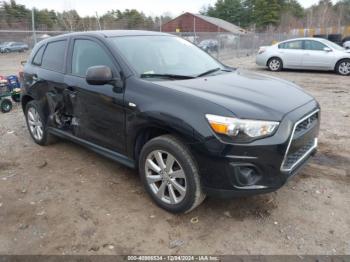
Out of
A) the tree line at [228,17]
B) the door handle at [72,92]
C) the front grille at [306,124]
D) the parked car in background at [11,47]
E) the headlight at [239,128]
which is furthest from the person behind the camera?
the parked car in background at [11,47]

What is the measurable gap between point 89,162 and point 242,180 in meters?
2.54

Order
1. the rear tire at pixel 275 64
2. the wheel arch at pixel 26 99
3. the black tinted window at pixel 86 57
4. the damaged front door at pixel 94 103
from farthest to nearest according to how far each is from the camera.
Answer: the rear tire at pixel 275 64
the wheel arch at pixel 26 99
the black tinted window at pixel 86 57
the damaged front door at pixel 94 103

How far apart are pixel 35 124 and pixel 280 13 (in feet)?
225

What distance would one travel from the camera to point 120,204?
12.0 feet

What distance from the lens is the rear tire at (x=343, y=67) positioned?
508 inches

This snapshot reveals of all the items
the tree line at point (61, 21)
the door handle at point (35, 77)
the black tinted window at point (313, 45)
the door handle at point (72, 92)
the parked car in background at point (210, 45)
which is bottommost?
the door handle at point (72, 92)

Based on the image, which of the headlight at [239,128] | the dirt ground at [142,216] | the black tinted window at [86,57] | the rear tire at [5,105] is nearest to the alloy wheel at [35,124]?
the dirt ground at [142,216]

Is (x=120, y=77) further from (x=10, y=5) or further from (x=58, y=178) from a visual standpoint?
(x=10, y=5)

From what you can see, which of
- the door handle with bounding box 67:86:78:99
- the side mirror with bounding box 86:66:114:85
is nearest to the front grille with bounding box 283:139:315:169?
the side mirror with bounding box 86:66:114:85

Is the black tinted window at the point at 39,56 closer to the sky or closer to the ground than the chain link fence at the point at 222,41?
closer to the ground

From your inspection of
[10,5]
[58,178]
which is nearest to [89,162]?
[58,178]

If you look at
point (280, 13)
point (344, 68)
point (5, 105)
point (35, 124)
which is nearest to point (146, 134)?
point (35, 124)

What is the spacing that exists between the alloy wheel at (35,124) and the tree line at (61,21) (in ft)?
51.3

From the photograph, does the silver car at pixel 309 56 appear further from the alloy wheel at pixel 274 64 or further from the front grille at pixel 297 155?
the front grille at pixel 297 155
